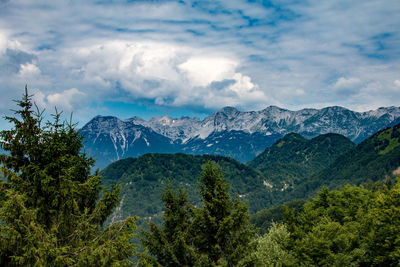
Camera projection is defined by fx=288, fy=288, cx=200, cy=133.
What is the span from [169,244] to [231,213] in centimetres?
550

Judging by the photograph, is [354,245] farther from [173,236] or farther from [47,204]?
[47,204]

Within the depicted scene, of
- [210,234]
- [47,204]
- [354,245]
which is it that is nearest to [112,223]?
[47,204]

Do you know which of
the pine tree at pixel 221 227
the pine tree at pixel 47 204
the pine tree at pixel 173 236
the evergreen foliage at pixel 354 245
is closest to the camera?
the pine tree at pixel 47 204

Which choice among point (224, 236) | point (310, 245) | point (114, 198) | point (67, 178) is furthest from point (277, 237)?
point (67, 178)

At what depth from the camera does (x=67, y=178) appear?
1416 centimetres

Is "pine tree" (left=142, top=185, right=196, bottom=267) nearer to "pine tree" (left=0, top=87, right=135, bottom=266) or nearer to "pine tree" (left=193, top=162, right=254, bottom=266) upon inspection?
"pine tree" (left=193, top=162, right=254, bottom=266)

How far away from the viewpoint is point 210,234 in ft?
72.8

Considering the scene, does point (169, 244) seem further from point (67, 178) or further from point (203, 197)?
point (67, 178)

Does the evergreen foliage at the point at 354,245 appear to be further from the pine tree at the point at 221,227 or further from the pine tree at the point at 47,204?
Answer: the pine tree at the point at 47,204

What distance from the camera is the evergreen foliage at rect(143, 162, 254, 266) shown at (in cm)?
2136

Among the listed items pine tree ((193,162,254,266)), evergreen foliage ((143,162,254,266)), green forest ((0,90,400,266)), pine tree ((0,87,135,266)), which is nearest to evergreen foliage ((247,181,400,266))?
green forest ((0,90,400,266))

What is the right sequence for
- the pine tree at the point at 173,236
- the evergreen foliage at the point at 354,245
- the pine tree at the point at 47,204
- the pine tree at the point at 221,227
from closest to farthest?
the pine tree at the point at 47,204
the pine tree at the point at 221,227
the pine tree at the point at 173,236
the evergreen foliage at the point at 354,245

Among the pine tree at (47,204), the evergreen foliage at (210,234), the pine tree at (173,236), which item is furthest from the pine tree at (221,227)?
the pine tree at (47,204)

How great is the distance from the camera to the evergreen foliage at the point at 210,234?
841 inches
